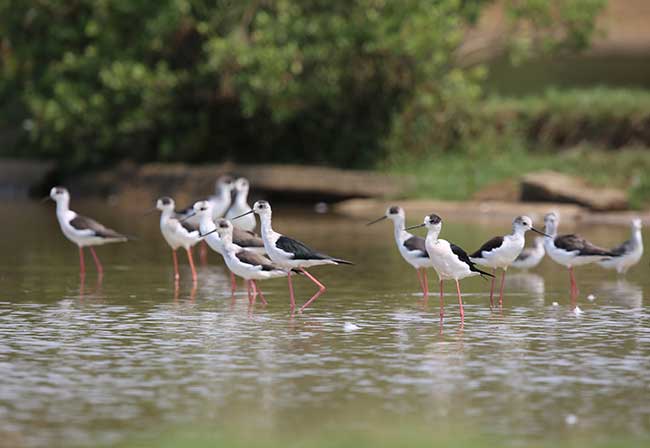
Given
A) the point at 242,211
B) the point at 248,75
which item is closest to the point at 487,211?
the point at 248,75

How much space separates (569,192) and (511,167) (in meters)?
3.63

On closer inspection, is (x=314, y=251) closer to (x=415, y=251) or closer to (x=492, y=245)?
(x=415, y=251)

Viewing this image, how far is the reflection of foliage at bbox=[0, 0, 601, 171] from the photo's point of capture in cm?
3183

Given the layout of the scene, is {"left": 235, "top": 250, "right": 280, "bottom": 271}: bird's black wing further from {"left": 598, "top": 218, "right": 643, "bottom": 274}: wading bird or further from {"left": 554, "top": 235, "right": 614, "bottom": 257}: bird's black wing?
{"left": 598, "top": 218, "right": 643, "bottom": 274}: wading bird

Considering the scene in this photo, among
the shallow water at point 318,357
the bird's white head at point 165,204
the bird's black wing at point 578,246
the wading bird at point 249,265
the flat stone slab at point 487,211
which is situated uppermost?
the flat stone slab at point 487,211

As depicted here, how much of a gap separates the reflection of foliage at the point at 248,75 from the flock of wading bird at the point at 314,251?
1059 centimetres

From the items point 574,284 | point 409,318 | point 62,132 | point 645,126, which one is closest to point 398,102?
point 645,126

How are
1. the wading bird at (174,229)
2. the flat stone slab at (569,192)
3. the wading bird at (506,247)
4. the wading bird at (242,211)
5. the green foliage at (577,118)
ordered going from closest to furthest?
1. the wading bird at (506,247)
2. the wading bird at (174,229)
3. the wading bird at (242,211)
4. the flat stone slab at (569,192)
5. the green foliage at (577,118)

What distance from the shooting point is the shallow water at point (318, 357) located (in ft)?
30.9

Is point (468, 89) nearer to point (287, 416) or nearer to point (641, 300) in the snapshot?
point (641, 300)

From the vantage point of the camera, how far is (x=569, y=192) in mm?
28906

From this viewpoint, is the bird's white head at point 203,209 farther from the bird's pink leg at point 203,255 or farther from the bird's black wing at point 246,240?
the bird's pink leg at point 203,255

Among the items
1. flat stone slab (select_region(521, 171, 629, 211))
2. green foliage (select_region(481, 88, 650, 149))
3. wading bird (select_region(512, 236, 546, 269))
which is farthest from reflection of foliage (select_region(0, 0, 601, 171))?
wading bird (select_region(512, 236, 546, 269))

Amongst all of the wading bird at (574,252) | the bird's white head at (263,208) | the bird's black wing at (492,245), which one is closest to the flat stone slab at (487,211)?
the wading bird at (574,252)
